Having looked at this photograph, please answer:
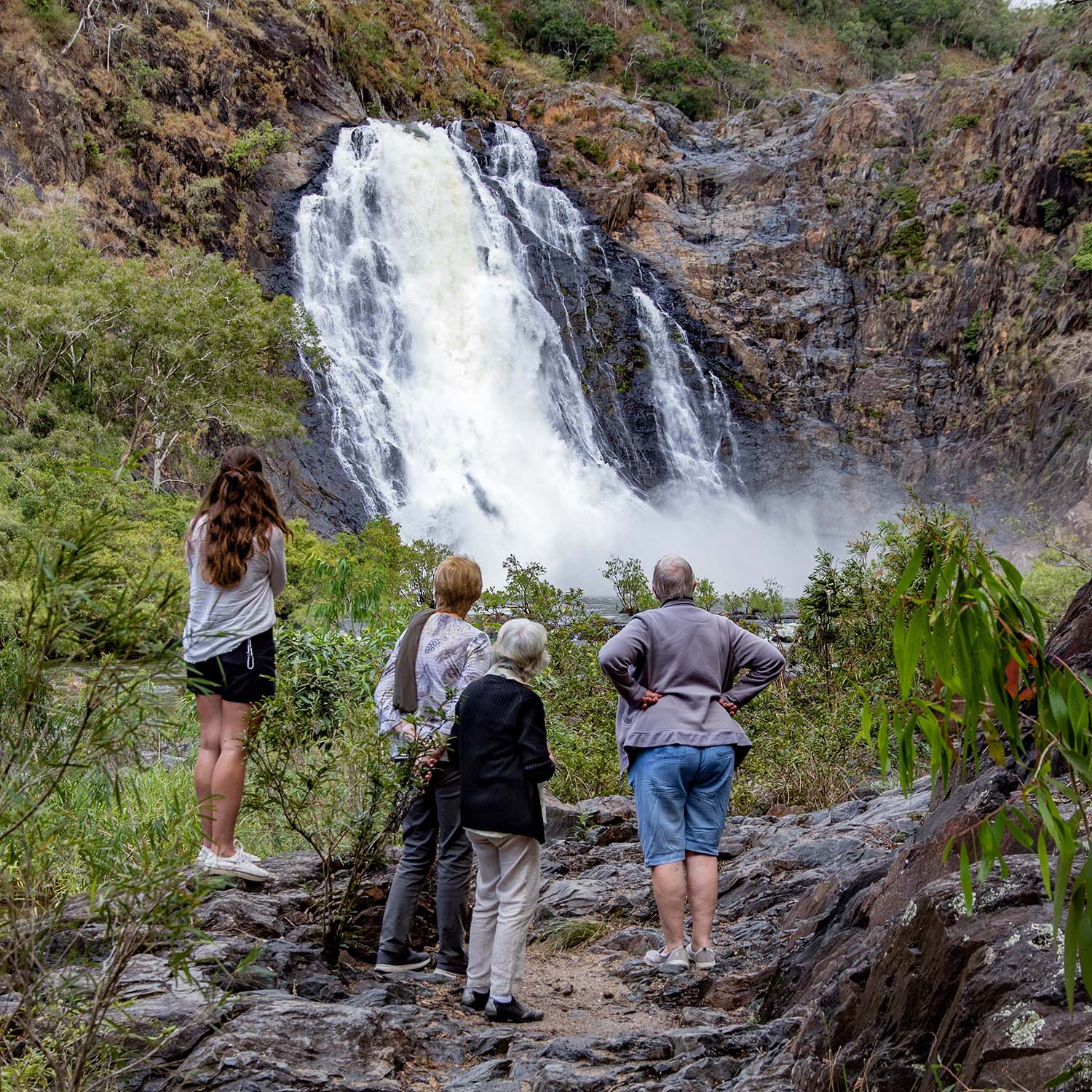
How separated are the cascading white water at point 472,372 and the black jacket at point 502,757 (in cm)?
2233

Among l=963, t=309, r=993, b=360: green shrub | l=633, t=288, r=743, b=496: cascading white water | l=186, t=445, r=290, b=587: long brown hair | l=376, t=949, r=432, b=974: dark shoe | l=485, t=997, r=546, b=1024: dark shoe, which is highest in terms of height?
l=963, t=309, r=993, b=360: green shrub

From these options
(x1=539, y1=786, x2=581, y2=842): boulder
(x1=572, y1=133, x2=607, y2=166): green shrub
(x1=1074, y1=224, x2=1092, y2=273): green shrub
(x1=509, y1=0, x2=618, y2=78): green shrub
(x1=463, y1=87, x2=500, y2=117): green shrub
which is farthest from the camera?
(x1=509, y1=0, x2=618, y2=78): green shrub

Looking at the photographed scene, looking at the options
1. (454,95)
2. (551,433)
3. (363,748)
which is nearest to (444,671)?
(363,748)

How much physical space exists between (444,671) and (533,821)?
731 mm

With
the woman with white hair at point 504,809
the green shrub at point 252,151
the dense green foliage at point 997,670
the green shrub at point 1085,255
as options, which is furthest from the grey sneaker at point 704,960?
the green shrub at point 1085,255

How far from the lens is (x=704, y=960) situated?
14.1 feet

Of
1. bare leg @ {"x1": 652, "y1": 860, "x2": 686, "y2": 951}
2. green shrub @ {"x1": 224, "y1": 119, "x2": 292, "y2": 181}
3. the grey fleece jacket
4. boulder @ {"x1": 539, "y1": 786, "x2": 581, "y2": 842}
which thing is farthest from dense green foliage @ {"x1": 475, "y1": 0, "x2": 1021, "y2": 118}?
bare leg @ {"x1": 652, "y1": 860, "x2": 686, "y2": 951}

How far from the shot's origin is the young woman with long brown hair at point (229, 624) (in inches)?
161

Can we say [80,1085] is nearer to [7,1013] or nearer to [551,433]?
[7,1013]

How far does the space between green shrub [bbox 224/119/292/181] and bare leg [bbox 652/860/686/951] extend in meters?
30.8

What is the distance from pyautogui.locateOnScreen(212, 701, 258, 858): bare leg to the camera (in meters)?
4.07

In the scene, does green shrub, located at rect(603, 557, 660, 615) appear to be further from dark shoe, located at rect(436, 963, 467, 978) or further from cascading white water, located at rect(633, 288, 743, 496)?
cascading white water, located at rect(633, 288, 743, 496)

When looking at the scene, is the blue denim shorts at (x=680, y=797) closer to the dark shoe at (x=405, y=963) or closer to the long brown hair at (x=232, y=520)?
the dark shoe at (x=405, y=963)

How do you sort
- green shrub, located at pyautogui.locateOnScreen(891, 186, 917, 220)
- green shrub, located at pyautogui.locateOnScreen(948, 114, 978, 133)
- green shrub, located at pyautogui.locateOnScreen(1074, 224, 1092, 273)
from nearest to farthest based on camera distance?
green shrub, located at pyautogui.locateOnScreen(1074, 224, 1092, 273) → green shrub, located at pyautogui.locateOnScreen(948, 114, 978, 133) → green shrub, located at pyautogui.locateOnScreen(891, 186, 917, 220)
